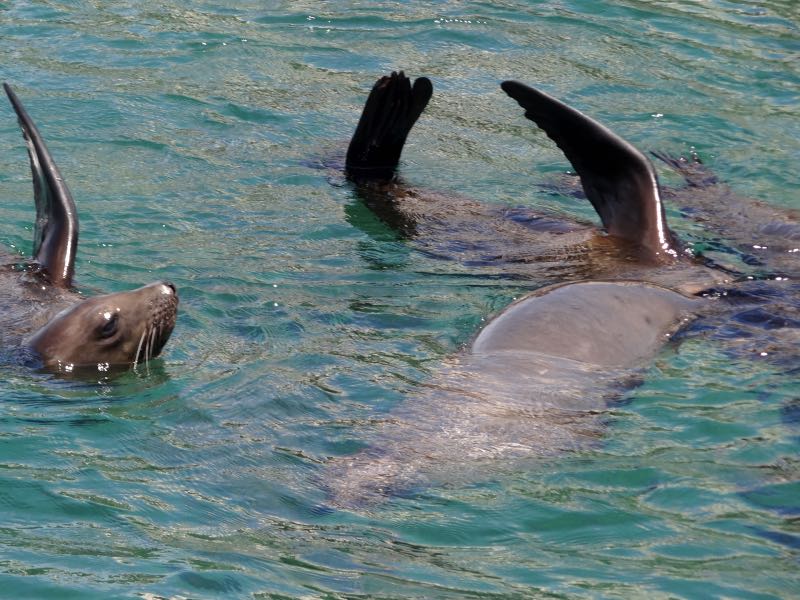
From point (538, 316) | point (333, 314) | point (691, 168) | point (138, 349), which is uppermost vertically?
point (691, 168)

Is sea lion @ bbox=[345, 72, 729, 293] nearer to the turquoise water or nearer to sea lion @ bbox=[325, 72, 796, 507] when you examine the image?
sea lion @ bbox=[325, 72, 796, 507]

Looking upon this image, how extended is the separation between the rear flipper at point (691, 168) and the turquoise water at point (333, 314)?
19cm

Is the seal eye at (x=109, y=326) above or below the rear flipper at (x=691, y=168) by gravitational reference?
below

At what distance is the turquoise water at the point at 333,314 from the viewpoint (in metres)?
4.14

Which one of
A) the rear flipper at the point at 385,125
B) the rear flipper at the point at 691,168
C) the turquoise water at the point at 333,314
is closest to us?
the turquoise water at the point at 333,314

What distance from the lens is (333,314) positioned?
627 cm

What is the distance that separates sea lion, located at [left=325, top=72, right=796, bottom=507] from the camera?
4.63 meters

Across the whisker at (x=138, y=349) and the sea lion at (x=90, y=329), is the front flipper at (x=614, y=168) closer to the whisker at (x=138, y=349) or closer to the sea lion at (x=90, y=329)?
the sea lion at (x=90, y=329)

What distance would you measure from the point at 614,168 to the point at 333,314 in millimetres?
1610

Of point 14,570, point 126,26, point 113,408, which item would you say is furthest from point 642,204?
point 126,26

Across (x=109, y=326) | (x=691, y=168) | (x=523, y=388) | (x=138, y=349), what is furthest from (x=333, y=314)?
(x=691, y=168)

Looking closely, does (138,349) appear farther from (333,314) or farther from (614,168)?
(614,168)

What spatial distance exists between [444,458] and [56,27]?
7.49m

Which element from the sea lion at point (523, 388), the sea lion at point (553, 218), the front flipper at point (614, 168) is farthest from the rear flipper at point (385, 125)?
the sea lion at point (523, 388)
